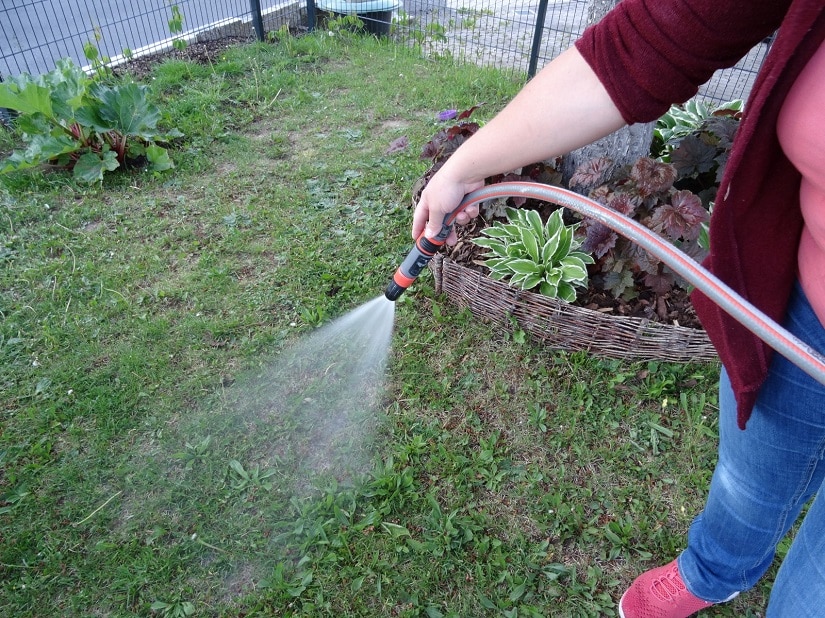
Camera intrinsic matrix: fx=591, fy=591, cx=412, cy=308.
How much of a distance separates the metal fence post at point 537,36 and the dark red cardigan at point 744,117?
4.63 meters

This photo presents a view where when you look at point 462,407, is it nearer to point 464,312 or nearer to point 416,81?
point 464,312

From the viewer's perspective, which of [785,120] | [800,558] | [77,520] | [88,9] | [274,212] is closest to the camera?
[785,120]

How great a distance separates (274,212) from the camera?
392 cm

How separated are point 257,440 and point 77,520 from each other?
73 cm

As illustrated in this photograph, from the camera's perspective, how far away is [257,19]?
20.4 feet

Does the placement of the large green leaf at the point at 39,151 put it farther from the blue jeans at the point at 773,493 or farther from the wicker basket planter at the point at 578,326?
the blue jeans at the point at 773,493

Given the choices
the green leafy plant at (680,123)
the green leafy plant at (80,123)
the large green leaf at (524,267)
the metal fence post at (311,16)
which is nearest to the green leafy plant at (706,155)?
the green leafy plant at (680,123)

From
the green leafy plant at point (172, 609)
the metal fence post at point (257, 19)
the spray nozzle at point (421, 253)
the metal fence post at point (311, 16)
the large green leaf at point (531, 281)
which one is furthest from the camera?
the metal fence post at point (311, 16)

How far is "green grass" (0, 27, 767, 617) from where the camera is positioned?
216cm

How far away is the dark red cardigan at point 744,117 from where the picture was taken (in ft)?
3.28

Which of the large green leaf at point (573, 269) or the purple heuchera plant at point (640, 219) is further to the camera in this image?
the large green leaf at point (573, 269)

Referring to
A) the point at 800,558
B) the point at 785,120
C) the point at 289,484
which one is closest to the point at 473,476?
the point at 289,484

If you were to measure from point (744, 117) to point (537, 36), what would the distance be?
16.5ft

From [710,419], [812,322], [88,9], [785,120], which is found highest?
[785,120]
